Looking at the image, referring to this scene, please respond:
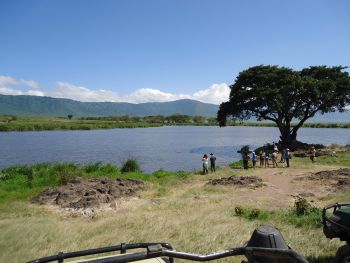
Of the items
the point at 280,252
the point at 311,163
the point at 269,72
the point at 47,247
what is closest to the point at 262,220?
the point at 47,247

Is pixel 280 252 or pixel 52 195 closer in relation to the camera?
pixel 280 252

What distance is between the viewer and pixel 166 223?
12.6m

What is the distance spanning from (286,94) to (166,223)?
127 feet

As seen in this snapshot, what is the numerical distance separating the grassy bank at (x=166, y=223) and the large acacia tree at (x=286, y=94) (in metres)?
27.9

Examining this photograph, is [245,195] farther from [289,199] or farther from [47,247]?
[47,247]

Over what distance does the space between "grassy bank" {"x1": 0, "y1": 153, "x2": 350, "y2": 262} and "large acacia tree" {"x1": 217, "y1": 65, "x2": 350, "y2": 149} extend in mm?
27872

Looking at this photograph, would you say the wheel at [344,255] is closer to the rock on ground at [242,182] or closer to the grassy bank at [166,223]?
the grassy bank at [166,223]

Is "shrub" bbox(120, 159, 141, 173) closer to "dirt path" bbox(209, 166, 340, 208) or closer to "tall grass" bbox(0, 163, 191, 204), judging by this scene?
"tall grass" bbox(0, 163, 191, 204)

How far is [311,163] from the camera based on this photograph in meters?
32.2

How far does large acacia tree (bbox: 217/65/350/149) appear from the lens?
4512 cm

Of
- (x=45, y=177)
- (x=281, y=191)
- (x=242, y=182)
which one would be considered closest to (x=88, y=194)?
(x=45, y=177)

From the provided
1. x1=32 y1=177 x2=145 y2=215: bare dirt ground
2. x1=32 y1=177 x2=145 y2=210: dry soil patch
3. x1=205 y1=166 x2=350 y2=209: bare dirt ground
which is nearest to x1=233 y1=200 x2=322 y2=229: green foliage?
x1=205 y1=166 x2=350 y2=209: bare dirt ground

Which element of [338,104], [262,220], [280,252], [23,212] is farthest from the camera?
[338,104]

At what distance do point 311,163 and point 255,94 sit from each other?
655 inches
